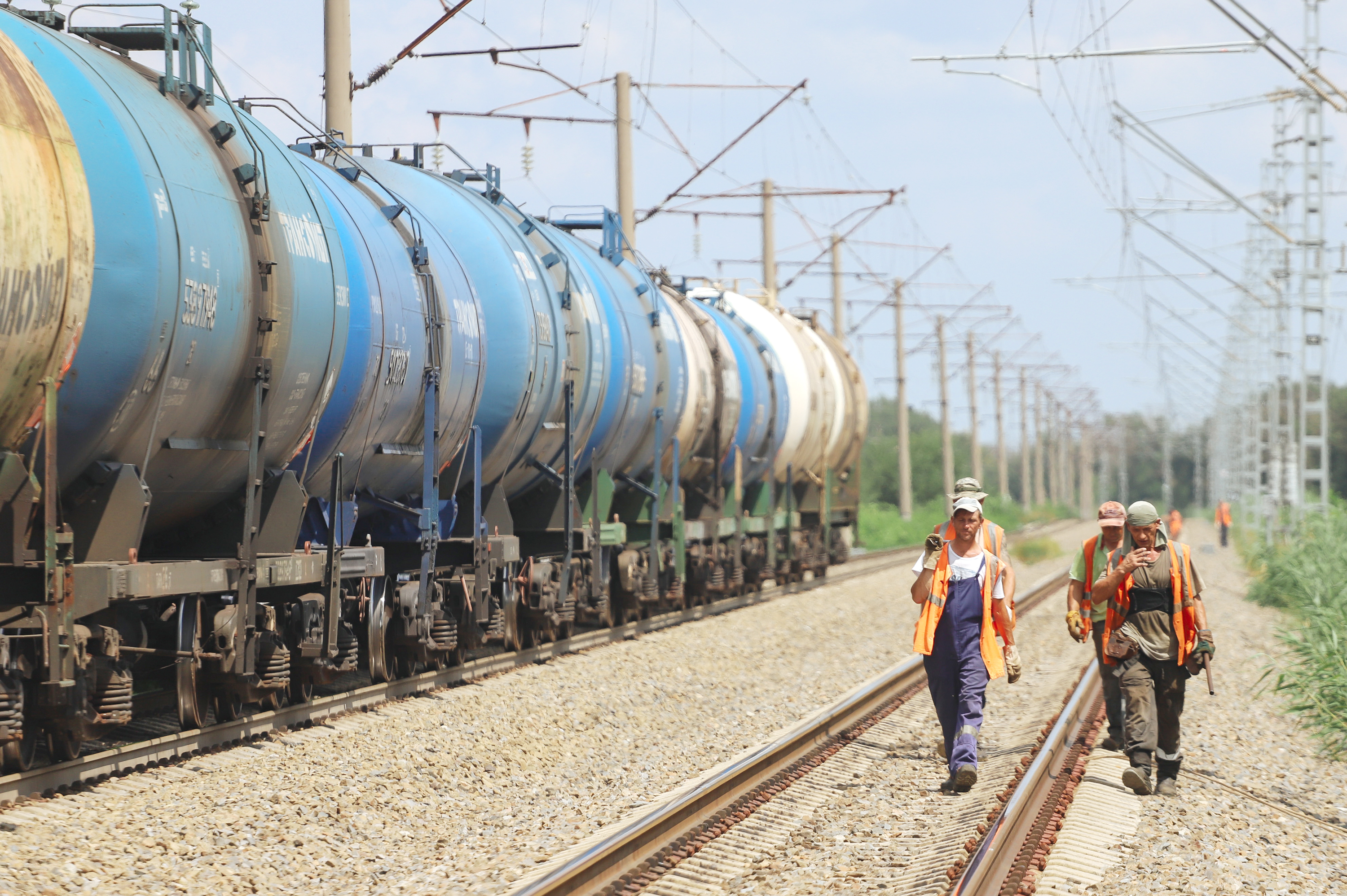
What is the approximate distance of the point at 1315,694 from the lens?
12.4 meters

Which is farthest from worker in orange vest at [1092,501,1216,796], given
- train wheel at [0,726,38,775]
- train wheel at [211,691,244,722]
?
train wheel at [0,726,38,775]

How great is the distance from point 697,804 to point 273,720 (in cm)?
352

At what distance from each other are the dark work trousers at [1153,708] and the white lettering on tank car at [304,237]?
561 cm

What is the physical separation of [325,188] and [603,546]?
7355 mm

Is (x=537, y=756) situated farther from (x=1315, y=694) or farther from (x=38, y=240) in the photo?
(x=1315, y=694)

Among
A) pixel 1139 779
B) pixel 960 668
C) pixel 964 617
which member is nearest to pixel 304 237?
pixel 964 617

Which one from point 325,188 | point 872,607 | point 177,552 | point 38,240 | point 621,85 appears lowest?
point 872,607

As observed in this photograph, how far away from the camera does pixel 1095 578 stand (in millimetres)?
9453

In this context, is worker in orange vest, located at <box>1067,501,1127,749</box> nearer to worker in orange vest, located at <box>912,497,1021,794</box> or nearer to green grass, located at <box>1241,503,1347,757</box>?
worker in orange vest, located at <box>912,497,1021,794</box>

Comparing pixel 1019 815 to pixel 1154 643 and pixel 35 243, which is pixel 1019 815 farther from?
pixel 35 243

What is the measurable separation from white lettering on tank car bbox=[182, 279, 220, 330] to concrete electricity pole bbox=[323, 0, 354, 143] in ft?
18.8

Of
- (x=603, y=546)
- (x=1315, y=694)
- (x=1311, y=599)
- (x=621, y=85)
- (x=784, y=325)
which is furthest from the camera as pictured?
(x=784, y=325)

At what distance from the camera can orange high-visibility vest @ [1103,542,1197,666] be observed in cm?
850

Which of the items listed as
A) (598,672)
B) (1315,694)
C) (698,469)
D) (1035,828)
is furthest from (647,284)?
(1035,828)
